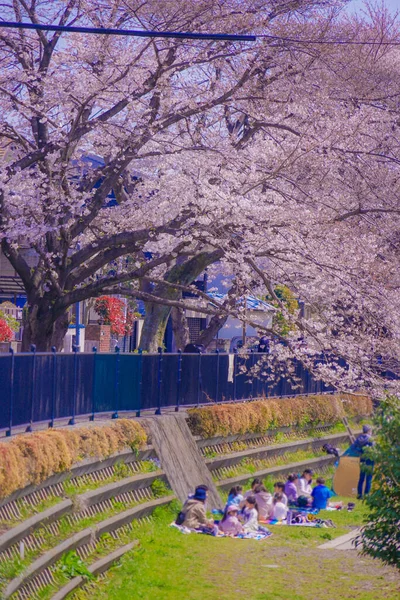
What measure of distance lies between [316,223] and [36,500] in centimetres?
716

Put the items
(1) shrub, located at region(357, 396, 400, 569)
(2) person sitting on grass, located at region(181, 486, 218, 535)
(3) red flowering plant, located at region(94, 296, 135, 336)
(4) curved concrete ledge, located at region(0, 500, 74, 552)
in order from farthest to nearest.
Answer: (3) red flowering plant, located at region(94, 296, 135, 336) → (2) person sitting on grass, located at region(181, 486, 218, 535) → (4) curved concrete ledge, located at region(0, 500, 74, 552) → (1) shrub, located at region(357, 396, 400, 569)

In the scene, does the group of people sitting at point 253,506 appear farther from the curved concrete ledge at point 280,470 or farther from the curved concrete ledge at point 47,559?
the curved concrete ledge at point 47,559

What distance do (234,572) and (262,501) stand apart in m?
4.44

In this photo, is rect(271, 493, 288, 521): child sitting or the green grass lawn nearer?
the green grass lawn

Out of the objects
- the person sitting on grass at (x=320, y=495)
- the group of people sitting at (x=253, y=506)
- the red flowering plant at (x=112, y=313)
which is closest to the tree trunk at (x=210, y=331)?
the group of people sitting at (x=253, y=506)

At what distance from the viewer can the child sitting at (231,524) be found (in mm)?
16281

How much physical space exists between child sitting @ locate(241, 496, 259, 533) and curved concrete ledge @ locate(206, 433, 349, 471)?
2.14 metres

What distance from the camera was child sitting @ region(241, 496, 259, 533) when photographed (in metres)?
16.8

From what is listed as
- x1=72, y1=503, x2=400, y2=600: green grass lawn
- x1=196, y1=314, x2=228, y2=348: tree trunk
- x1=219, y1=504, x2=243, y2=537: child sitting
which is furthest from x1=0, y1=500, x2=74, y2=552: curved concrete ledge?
x1=196, y1=314, x2=228, y2=348: tree trunk

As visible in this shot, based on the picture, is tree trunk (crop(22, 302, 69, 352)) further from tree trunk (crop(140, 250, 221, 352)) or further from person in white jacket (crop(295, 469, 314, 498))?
person in white jacket (crop(295, 469, 314, 498))

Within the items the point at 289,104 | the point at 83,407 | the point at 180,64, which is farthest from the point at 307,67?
the point at 83,407

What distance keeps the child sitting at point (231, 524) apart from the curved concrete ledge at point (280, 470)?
9.38 feet

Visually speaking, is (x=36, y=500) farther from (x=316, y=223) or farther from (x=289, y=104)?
(x=289, y=104)

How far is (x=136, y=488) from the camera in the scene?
52.9 ft
